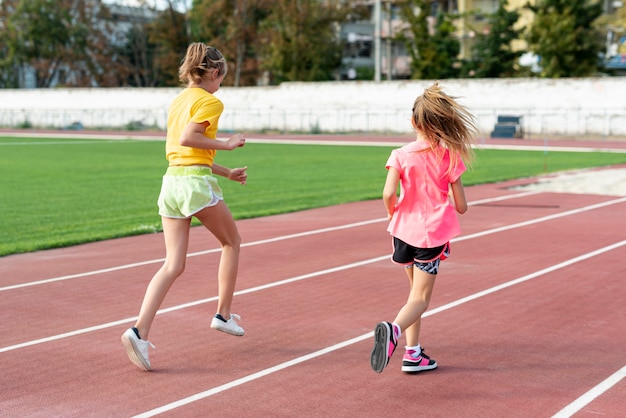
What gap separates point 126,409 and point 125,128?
5710cm

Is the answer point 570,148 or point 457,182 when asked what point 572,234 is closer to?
point 457,182

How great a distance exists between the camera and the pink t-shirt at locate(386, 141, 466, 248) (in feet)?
18.7

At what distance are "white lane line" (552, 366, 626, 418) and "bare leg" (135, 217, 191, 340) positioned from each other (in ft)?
8.55

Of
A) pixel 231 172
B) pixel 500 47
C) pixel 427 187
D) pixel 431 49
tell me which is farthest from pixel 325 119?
pixel 427 187

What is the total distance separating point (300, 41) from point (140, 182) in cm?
5144

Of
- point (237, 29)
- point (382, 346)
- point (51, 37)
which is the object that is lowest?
point (382, 346)

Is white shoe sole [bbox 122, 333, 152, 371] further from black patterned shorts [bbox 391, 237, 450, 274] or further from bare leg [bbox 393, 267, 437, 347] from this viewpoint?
black patterned shorts [bbox 391, 237, 450, 274]

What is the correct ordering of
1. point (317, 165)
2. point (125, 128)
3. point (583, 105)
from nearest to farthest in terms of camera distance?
1. point (317, 165)
2. point (583, 105)
3. point (125, 128)

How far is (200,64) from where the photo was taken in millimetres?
6113

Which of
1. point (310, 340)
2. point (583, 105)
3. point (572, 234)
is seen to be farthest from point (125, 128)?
point (310, 340)

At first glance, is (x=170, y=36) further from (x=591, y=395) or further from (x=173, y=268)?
(x=591, y=395)

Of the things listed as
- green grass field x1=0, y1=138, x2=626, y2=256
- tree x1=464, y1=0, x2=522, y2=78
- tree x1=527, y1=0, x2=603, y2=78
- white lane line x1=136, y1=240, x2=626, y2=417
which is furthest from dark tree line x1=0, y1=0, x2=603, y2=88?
white lane line x1=136, y1=240, x2=626, y2=417

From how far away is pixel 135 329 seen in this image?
5934 millimetres

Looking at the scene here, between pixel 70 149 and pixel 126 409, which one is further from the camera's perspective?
pixel 70 149
